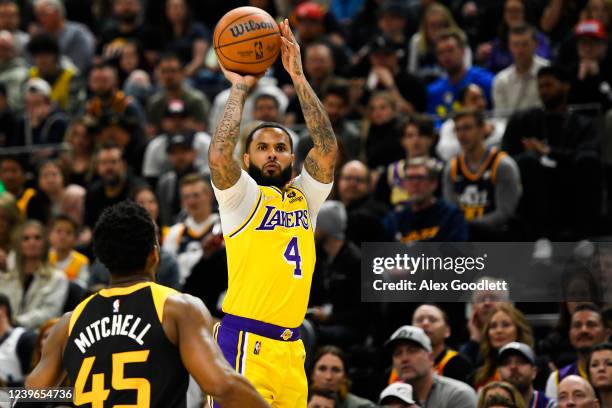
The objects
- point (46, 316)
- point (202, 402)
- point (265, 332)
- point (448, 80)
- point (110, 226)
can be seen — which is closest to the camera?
point (110, 226)

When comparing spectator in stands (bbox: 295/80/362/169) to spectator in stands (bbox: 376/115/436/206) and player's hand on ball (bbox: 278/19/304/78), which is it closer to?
spectator in stands (bbox: 376/115/436/206)

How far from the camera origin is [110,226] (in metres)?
6.48

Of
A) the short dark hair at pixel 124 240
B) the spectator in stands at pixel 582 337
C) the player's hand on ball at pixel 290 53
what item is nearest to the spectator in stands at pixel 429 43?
the spectator in stands at pixel 582 337

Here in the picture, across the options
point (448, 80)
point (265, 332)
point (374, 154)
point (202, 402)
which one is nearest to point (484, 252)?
point (265, 332)

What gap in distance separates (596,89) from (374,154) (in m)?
2.54

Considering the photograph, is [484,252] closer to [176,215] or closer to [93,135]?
[176,215]

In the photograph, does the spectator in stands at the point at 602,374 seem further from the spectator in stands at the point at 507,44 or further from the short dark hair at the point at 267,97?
the spectator in stands at the point at 507,44

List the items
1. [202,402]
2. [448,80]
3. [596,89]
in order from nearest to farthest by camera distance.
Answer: [202,402], [596,89], [448,80]

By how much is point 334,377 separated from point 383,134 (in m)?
4.61

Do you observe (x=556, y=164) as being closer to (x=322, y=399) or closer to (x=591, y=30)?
(x=591, y=30)

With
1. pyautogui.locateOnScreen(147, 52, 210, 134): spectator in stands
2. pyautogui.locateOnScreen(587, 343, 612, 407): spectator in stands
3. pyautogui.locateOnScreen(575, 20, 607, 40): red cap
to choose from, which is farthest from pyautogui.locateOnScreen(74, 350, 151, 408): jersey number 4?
pyautogui.locateOnScreen(147, 52, 210, 134): spectator in stands

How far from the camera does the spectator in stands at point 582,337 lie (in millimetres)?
10383

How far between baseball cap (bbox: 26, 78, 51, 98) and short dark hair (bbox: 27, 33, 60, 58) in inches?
18.1

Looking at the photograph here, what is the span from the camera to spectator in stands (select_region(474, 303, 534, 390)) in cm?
1066
